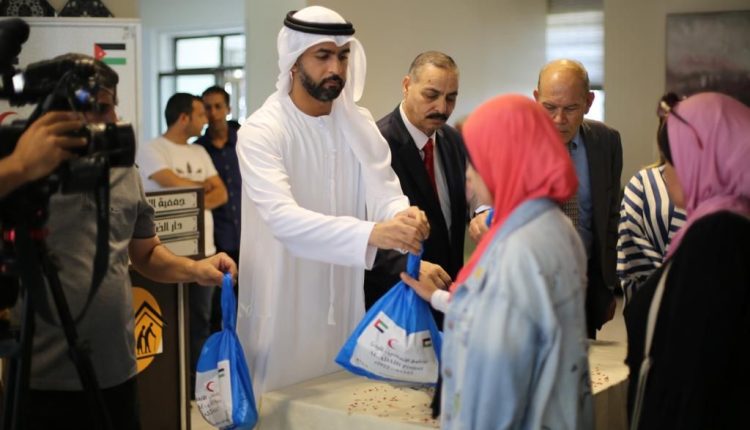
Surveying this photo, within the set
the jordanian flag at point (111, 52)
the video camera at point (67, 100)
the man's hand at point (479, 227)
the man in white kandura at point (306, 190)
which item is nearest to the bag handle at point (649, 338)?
the man's hand at point (479, 227)

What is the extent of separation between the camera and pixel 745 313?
2000 millimetres

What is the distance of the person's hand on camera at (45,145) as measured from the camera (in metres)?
2.10

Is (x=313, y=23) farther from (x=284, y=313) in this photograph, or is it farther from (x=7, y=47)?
(x=7, y=47)

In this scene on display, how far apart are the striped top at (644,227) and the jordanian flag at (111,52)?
3.54m

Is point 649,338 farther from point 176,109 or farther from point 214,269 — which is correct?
point 176,109

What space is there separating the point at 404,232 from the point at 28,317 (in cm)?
101

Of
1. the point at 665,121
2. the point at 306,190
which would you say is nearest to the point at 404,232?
the point at 306,190

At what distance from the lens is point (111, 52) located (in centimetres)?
585

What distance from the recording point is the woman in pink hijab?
198cm

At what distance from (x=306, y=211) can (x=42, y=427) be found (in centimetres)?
91

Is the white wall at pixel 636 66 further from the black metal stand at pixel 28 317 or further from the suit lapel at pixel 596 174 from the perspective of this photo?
the black metal stand at pixel 28 317

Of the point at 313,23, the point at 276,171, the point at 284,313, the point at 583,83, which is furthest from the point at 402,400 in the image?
the point at 583,83

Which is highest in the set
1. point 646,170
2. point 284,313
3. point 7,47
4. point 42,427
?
point 7,47

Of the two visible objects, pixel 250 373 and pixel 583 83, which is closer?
pixel 250 373
